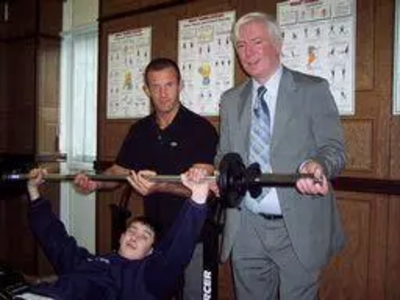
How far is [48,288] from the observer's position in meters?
2.00

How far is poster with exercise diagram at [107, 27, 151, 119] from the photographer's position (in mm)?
3824

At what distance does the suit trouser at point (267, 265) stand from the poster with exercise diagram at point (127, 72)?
6.46 feet

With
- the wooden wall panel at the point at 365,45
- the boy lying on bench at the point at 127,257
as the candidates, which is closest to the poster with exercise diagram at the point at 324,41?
the wooden wall panel at the point at 365,45

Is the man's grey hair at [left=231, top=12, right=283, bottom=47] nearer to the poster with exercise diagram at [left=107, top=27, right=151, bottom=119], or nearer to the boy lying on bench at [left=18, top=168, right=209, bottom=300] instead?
the boy lying on bench at [left=18, top=168, right=209, bottom=300]

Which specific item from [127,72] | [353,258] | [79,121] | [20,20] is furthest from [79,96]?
[353,258]

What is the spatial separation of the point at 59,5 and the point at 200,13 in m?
1.91

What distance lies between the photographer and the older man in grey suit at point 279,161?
1.87m

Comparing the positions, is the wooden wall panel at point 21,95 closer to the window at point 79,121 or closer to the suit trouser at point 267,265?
the window at point 79,121

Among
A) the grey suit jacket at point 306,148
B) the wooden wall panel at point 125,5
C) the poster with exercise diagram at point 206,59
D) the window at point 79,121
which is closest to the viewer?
the grey suit jacket at point 306,148

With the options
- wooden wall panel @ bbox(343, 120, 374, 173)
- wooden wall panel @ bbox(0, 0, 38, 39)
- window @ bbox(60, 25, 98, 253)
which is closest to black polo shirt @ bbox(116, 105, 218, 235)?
wooden wall panel @ bbox(343, 120, 374, 173)

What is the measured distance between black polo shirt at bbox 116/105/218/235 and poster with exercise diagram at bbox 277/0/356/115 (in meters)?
0.71

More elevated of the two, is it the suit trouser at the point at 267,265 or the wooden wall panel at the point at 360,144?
the wooden wall panel at the point at 360,144

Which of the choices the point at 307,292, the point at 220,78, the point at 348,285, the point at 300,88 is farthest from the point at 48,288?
the point at 220,78


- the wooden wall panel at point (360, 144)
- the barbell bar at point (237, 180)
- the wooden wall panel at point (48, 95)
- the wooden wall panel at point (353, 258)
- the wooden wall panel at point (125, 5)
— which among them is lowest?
the wooden wall panel at point (353, 258)
